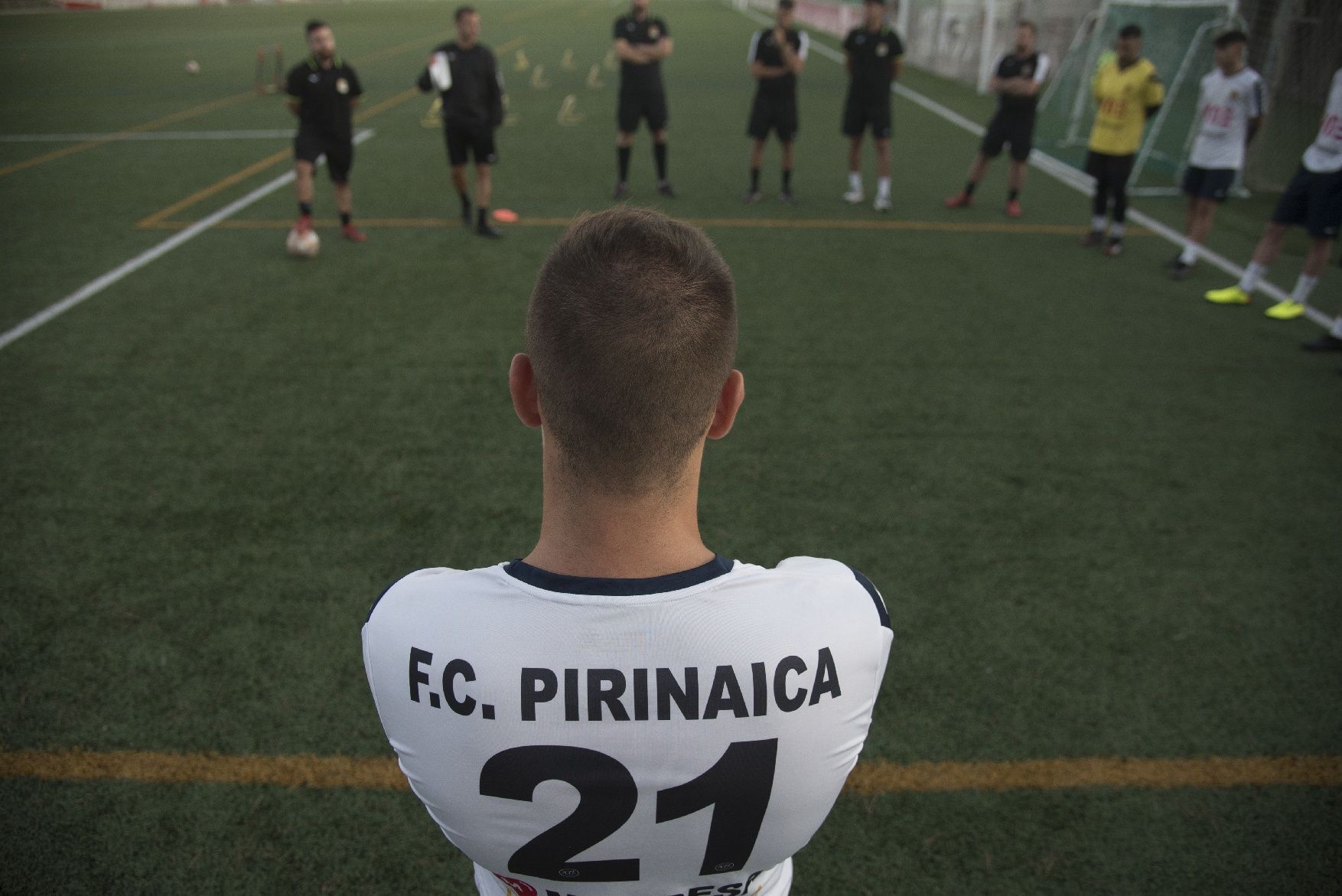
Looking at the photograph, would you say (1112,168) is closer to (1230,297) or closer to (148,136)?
(1230,297)

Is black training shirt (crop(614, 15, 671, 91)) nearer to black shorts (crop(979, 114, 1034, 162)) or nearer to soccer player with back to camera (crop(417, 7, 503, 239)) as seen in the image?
soccer player with back to camera (crop(417, 7, 503, 239))

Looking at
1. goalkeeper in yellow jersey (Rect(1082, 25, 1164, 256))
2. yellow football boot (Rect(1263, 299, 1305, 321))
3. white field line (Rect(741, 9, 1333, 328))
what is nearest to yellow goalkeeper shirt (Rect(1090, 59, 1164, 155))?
goalkeeper in yellow jersey (Rect(1082, 25, 1164, 256))

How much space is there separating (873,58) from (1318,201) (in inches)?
184

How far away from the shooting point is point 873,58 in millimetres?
9594

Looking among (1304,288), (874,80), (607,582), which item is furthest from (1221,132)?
(607,582)

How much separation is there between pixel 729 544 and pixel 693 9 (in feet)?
163

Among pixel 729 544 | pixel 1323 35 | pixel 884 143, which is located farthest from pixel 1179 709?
pixel 1323 35

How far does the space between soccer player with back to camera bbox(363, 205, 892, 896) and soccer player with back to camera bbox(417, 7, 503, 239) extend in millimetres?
7858

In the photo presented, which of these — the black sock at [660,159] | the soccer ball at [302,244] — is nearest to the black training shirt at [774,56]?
the black sock at [660,159]

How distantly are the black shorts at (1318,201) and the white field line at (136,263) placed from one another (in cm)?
964

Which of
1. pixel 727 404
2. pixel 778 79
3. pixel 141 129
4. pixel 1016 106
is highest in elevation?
pixel 778 79

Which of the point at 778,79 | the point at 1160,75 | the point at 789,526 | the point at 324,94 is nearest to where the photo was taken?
Result: the point at 789,526

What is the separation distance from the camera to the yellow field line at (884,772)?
2.91 meters

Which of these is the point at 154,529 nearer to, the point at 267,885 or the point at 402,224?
the point at 267,885
